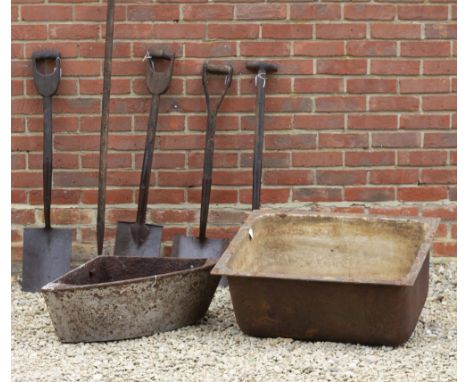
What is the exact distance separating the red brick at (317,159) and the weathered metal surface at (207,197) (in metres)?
0.45

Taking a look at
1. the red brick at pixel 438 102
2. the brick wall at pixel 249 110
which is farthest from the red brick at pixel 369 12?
the red brick at pixel 438 102

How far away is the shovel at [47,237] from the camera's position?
492 centimetres

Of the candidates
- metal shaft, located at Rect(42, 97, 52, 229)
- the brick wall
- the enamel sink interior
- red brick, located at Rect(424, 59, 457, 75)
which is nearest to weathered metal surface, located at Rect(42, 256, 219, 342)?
the enamel sink interior

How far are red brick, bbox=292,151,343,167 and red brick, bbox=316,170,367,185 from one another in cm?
4

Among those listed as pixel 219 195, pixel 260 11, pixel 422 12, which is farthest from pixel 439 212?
pixel 260 11

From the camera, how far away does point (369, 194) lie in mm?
5129

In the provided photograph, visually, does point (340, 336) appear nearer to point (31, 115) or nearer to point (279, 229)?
point (279, 229)

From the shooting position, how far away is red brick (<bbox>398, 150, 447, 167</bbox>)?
5117 millimetres

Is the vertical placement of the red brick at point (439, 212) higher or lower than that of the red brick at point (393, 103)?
lower

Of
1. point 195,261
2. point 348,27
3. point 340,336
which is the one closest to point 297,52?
point 348,27

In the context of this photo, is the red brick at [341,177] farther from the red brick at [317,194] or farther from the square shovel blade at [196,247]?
the square shovel blade at [196,247]

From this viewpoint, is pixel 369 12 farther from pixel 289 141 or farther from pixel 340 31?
pixel 289 141

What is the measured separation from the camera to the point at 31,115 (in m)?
5.09

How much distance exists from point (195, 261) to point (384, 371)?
1.07 metres
